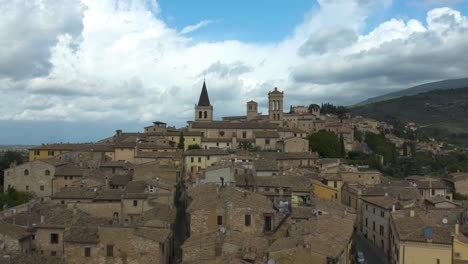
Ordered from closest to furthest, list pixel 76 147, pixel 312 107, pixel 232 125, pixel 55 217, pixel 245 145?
pixel 55 217
pixel 76 147
pixel 245 145
pixel 232 125
pixel 312 107

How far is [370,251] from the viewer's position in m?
37.2

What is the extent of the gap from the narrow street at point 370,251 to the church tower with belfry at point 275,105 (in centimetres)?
5371

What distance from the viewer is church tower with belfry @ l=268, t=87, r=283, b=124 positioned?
9408cm

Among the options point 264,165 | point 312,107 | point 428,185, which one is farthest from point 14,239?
point 312,107

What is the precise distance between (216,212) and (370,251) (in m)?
15.9

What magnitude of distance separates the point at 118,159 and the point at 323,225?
3769 centimetres

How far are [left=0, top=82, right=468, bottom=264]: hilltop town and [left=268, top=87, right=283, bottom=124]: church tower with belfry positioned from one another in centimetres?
3386

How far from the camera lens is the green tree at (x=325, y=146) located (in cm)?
7269

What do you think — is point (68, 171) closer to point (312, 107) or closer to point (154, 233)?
point (154, 233)

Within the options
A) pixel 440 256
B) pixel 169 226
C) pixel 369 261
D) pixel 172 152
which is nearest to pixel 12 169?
pixel 172 152

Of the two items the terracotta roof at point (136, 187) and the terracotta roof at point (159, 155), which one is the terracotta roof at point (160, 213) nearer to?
the terracotta roof at point (136, 187)

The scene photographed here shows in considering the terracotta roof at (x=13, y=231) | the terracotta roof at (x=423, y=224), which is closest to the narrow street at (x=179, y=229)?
the terracotta roof at (x=13, y=231)

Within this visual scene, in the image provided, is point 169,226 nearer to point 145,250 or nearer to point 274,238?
point 145,250

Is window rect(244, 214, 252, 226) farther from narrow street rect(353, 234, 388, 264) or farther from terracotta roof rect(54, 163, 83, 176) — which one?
terracotta roof rect(54, 163, 83, 176)
